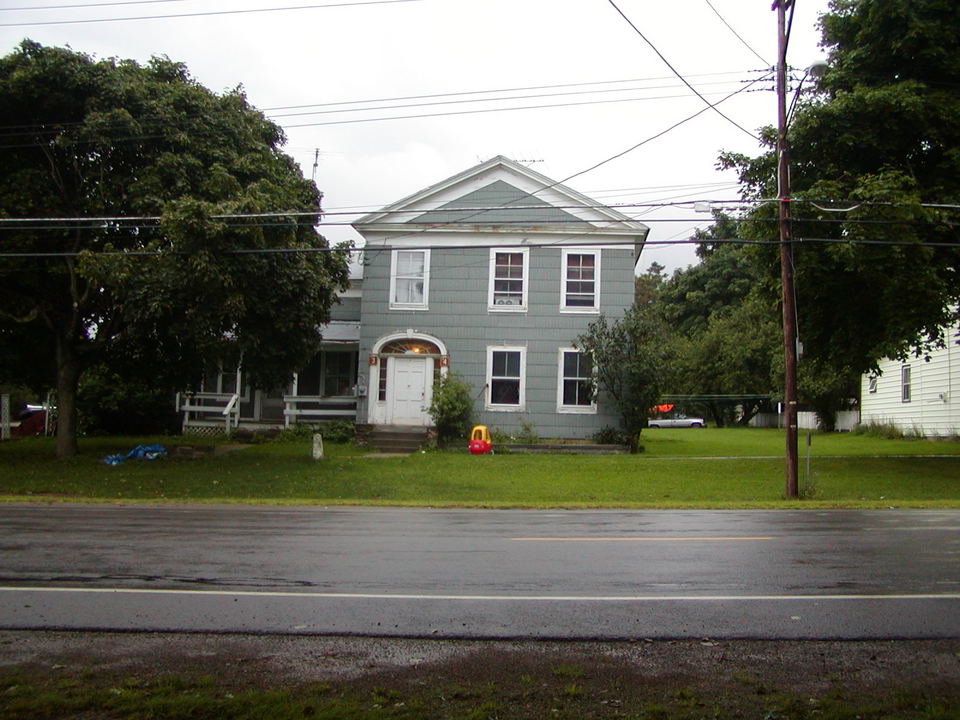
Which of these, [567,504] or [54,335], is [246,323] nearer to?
[54,335]

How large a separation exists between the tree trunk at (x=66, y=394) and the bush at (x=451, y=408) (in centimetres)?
1005

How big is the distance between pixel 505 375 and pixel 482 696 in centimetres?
2371

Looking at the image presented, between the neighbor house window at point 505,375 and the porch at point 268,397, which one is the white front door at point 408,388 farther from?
the porch at point 268,397

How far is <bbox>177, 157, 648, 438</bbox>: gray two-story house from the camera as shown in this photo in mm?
28375

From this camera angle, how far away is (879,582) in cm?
838

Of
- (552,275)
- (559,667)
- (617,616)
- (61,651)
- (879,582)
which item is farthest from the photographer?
(552,275)

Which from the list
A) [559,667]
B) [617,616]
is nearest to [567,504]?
[617,616]

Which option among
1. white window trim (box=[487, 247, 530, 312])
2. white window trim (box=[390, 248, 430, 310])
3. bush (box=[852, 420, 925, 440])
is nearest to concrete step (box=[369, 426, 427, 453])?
white window trim (box=[390, 248, 430, 310])

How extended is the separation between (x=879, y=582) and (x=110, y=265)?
16564mm

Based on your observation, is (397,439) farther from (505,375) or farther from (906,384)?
(906,384)

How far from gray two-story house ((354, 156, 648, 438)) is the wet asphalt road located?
14.7 metres

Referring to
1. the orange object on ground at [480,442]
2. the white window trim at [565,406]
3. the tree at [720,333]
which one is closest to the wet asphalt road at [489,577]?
the orange object on ground at [480,442]

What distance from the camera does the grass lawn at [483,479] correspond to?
59.9 ft

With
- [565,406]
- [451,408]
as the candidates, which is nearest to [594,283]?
[565,406]
